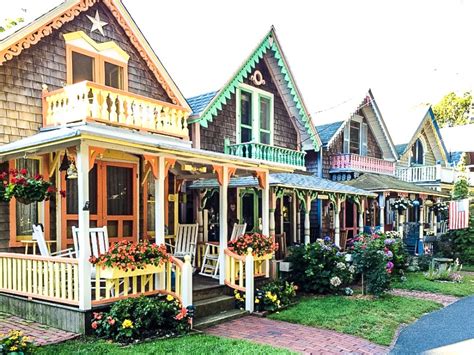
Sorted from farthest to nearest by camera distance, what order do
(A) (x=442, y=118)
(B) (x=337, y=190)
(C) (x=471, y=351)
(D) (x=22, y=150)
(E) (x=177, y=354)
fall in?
(A) (x=442, y=118), (B) (x=337, y=190), (D) (x=22, y=150), (C) (x=471, y=351), (E) (x=177, y=354)

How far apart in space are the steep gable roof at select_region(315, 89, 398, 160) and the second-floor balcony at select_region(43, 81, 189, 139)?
9.08 metres

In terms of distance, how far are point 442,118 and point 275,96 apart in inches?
1281

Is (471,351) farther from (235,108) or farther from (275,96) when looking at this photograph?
(275,96)

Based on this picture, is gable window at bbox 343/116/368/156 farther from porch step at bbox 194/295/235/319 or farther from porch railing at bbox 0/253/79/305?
porch railing at bbox 0/253/79/305

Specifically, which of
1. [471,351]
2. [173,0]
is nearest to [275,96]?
[173,0]

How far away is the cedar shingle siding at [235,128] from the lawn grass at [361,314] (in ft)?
17.2

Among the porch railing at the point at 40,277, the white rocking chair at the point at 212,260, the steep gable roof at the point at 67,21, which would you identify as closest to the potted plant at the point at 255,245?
the white rocking chair at the point at 212,260

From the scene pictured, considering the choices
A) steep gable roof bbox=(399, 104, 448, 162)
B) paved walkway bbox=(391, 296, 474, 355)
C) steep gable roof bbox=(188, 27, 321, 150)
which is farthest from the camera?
steep gable roof bbox=(399, 104, 448, 162)

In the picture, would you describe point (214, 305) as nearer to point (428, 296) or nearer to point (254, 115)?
point (428, 296)

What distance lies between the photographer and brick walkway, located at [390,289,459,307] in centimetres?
1038

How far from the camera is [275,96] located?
49.5ft

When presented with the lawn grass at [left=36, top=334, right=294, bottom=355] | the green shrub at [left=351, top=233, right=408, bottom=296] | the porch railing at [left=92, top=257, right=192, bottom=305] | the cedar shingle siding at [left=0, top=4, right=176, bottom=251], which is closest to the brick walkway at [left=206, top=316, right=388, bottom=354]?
the lawn grass at [left=36, top=334, right=294, bottom=355]

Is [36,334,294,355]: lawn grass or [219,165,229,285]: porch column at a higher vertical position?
[219,165,229,285]: porch column

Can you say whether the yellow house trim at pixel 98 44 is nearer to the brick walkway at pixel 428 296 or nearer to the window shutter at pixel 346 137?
the brick walkway at pixel 428 296
